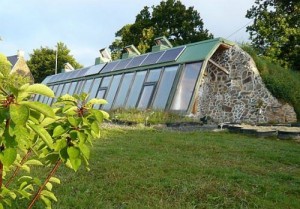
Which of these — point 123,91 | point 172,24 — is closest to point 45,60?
point 172,24

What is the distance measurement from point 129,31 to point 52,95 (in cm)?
3718

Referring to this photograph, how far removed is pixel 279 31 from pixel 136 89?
11567 mm

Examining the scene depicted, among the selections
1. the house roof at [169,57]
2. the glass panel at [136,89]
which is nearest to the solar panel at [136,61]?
the house roof at [169,57]

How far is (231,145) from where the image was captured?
783 cm

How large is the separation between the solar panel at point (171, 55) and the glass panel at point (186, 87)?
1.23m

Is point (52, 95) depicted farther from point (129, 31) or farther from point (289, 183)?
point (129, 31)

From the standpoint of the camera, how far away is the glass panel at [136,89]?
17.2 meters

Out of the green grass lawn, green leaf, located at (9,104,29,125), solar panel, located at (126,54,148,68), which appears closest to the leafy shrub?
green leaf, located at (9,104,29,125)

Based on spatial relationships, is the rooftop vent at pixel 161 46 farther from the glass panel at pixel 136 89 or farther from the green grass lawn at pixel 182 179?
the green grass lawn at pixel 182 179

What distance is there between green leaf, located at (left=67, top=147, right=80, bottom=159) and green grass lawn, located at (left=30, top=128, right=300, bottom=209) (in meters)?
2.23

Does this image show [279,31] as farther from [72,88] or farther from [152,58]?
[72,88]

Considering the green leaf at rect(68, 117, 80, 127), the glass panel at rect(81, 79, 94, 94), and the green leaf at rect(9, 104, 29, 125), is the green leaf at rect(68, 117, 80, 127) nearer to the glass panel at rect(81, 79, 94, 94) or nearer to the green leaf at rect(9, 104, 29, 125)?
the green leaf at rect(9, 104, 29, 125)

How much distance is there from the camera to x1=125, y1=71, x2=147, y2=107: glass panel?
1721 centimetres

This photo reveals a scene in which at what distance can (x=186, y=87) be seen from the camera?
50.4ft
